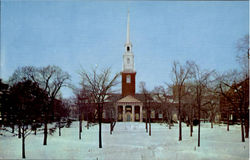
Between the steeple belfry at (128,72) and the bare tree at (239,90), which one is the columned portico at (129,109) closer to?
the steeple belfry at (128,72)

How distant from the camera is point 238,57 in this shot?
11984mm

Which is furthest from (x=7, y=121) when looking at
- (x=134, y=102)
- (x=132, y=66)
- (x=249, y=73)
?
(x=132, y=66)

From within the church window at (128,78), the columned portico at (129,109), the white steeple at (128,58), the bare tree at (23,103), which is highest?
the white steeple at (128,58)

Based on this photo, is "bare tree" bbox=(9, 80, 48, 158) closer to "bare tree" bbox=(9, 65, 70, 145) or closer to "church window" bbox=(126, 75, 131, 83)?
"bare tree" bbox=(9, 65, 70, 145)

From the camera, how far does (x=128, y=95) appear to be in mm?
46719

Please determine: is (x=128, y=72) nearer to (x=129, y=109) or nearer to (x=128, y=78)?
(x=128, y=78)

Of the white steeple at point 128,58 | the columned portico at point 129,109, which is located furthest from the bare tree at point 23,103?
the white steeple at point 128,58

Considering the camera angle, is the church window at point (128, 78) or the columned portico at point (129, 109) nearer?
the columned portico at point (129, 109)

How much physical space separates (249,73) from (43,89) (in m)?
15.1

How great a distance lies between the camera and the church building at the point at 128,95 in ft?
150

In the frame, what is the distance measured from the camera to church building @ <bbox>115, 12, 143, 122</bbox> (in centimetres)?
4566

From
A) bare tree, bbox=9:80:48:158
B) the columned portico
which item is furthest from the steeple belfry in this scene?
bare tree, bbox=9:80:48:158

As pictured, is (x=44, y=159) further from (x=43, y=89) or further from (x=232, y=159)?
(x=232, y=159)

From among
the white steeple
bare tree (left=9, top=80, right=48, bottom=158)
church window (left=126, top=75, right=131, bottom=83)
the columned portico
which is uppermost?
the white steeple
